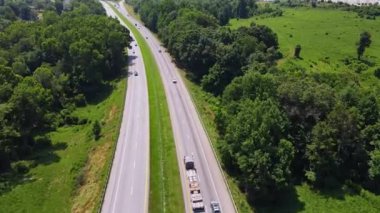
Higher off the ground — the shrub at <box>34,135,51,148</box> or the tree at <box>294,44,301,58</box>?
the tree at <box>294,44,301,58</box>

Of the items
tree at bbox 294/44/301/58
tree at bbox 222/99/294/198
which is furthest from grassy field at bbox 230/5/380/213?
tree at bbox 222/99/294/198

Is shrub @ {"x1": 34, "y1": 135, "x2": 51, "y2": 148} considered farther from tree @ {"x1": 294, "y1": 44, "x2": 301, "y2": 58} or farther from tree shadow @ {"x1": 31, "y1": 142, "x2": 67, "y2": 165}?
tree @ {"x1": 294, "y1": 44, "x2": 301, "y2": 58}

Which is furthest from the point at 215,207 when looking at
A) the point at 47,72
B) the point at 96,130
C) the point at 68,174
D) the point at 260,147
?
the point at 47,72

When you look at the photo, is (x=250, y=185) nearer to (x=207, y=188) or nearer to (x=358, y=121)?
A: (x=207, y=188)

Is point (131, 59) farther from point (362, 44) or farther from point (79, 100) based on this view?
point (362, 44)

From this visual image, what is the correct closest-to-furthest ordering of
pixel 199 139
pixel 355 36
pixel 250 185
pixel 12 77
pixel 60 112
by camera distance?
1. pixel 250 185
2. pixel 199 139
3. pixel 12 77
4. pixel 60 112
5. pixel 355 36

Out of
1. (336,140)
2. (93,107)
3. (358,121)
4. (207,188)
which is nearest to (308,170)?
(336,140)
